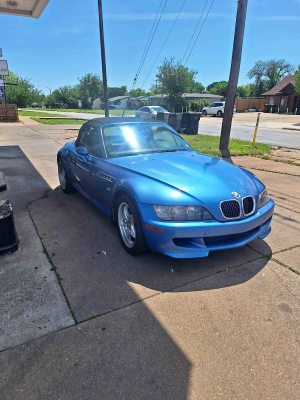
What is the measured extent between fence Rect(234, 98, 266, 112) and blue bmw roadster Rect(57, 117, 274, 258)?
53.7m

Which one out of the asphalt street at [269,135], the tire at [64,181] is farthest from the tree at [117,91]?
the tire at [64,181]

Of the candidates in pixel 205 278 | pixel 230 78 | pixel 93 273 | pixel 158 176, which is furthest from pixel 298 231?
pixel 230 78

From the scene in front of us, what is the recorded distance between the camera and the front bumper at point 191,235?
2754 millimetres

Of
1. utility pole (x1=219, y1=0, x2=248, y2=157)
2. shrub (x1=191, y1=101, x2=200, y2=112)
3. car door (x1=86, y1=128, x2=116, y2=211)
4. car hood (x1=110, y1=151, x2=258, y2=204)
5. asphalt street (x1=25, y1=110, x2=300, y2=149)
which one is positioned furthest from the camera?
shrub (x1=191, y1=101, x2=200, y2=112)

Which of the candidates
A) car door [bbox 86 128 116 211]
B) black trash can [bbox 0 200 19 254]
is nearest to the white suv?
car door [bbox 86 128 116 211]

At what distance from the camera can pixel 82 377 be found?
6.02 feet

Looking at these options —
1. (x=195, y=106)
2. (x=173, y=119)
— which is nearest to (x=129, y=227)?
(x=173, y=119)

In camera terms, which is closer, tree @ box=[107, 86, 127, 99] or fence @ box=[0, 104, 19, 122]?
fence @ box=[0, 104, 19, 122]

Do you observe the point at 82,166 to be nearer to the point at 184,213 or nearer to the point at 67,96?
the point at 184,213

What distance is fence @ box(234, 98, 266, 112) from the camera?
53156mm

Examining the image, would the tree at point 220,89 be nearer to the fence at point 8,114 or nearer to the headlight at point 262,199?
the fence at point 8,114

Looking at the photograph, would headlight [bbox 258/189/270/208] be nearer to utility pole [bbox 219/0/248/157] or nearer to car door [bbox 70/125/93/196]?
car door [bbox 70/125/93/196]

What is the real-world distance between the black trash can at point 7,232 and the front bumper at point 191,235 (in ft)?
4.91

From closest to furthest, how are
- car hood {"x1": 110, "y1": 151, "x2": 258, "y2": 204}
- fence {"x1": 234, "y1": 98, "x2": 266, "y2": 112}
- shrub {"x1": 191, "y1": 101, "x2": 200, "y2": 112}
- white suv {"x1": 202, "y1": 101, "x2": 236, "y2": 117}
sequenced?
car hood {"x1": 110, "y1": 151, "x2": 258, "y2": 204} → white suv {"x1": 202, "y1": 101, "x2": 236, "y2": 117} → shrub {"x1": 191, "y1": 101, "x2": 200, "y2": 112} → fence {"x1": 234, "y1": 98, "x2": 266, "y2": 112}
